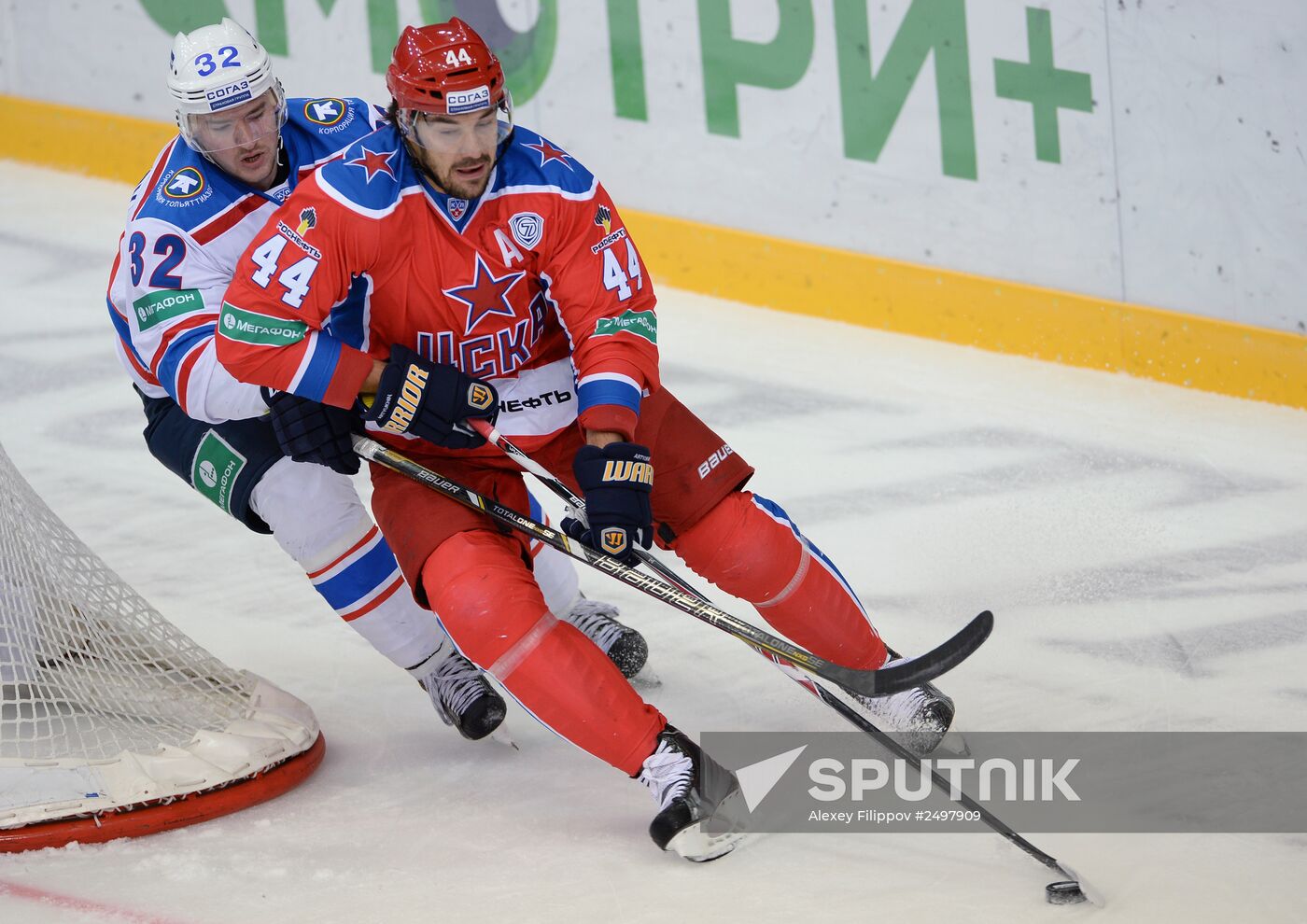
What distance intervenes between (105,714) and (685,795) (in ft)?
3.01

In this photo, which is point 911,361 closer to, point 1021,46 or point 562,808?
point 1021,46

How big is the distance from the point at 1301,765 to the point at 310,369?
5.25 feet

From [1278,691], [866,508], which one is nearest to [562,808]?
[1278,691]

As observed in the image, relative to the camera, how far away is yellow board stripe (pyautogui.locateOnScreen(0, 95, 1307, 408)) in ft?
14.7

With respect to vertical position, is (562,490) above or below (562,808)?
above

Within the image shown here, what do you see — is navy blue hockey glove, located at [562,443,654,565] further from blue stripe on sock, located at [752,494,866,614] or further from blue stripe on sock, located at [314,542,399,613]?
blue stripe on sock, located at [314,542,399,613]

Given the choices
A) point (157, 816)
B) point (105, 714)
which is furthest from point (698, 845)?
point (105, 714)

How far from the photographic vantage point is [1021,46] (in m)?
4.68

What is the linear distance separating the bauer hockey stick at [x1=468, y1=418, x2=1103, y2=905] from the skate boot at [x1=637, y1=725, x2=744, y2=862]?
183 millimetres

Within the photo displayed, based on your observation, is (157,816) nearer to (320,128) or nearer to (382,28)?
(320,128)

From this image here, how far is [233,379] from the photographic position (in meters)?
2.69

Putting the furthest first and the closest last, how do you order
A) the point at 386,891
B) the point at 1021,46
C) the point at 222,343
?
the point at 1021,46
the point at 222,343
the point at 386,891

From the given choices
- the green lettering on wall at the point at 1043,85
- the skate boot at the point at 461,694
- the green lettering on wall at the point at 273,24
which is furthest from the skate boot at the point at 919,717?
the green lettering on wall at the point at 273,24

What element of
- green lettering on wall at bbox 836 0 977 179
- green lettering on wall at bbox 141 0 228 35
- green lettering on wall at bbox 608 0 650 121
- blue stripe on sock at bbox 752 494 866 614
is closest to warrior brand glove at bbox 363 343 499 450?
blue stripe on sock at bbox 752 494 866 614
